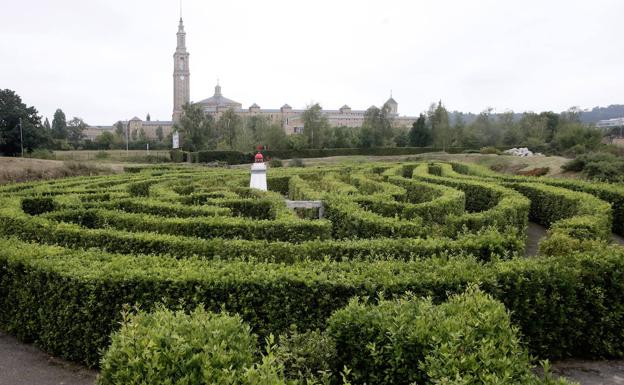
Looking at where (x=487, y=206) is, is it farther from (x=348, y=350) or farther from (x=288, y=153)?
(x=288, y=153)

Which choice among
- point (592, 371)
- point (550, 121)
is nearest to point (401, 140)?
point (550, 121)

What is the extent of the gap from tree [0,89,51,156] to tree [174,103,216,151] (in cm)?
1950

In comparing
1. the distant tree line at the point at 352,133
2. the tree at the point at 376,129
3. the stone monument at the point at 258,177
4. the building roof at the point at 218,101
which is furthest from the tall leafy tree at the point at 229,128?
the building roof at the point at 218,101

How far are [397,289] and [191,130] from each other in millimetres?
72662

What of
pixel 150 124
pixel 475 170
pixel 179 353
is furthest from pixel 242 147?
pixel 150 124

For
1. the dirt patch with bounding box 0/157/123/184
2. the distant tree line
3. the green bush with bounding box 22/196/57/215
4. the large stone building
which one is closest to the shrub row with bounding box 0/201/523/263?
the green bush with bounding box 22/196/57/215

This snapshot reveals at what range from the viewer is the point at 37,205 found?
49.1ft

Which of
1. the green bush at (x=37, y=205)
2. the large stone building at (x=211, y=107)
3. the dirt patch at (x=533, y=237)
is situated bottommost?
the dirt patch at (x=533, y=237)

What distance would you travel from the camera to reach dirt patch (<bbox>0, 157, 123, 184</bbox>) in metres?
26.3

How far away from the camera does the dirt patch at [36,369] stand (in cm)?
650

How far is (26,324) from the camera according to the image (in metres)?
7.65

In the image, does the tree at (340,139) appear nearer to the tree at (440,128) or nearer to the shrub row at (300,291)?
the tree at (440,128)

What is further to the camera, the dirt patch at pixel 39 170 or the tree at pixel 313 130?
the tree at pixel 313 130

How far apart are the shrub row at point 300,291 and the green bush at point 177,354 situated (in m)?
2.02
